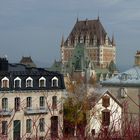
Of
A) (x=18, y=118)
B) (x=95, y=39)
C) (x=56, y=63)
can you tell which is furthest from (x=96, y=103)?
(x=95, y=39)

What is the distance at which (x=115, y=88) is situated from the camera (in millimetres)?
44188

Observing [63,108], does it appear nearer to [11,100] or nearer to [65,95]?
[65,95]

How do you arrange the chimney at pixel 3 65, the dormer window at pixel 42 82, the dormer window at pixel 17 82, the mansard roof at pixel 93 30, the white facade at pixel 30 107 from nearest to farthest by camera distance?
the white facade at pixel 30 107 < the dormer window at pixel 17 82 < the dormer window at pixel 42 82 < the chimney at pixel 3 65 < the mansard roof at pixel 93 30

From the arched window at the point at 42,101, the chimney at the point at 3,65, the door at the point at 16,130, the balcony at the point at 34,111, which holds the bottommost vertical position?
the door at the point at 16,130

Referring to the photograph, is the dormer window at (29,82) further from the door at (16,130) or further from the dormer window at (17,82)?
the door at (16,130)

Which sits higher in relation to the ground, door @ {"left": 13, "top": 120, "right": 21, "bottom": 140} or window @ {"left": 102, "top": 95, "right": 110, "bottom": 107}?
window @ {"left": 102, "top": 95, "right": 110, "bottom": 107}

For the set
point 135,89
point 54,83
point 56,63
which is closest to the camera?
point 54,83

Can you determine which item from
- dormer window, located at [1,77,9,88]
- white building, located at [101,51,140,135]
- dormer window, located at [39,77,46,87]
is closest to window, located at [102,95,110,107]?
white building, located at [101,51,140,135]

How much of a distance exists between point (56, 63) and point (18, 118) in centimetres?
13688

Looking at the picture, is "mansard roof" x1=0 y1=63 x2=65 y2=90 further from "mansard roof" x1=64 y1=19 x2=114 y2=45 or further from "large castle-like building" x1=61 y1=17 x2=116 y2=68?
"mansard roof" x1=64 y1=19 x2=114 y2=45

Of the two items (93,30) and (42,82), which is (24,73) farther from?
(93,30)

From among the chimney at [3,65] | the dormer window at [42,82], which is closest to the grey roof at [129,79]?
the dormer window at [42,82]

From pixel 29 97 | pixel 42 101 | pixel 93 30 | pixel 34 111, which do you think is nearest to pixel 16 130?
pixel 34 111

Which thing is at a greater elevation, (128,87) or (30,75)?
(30,75)
